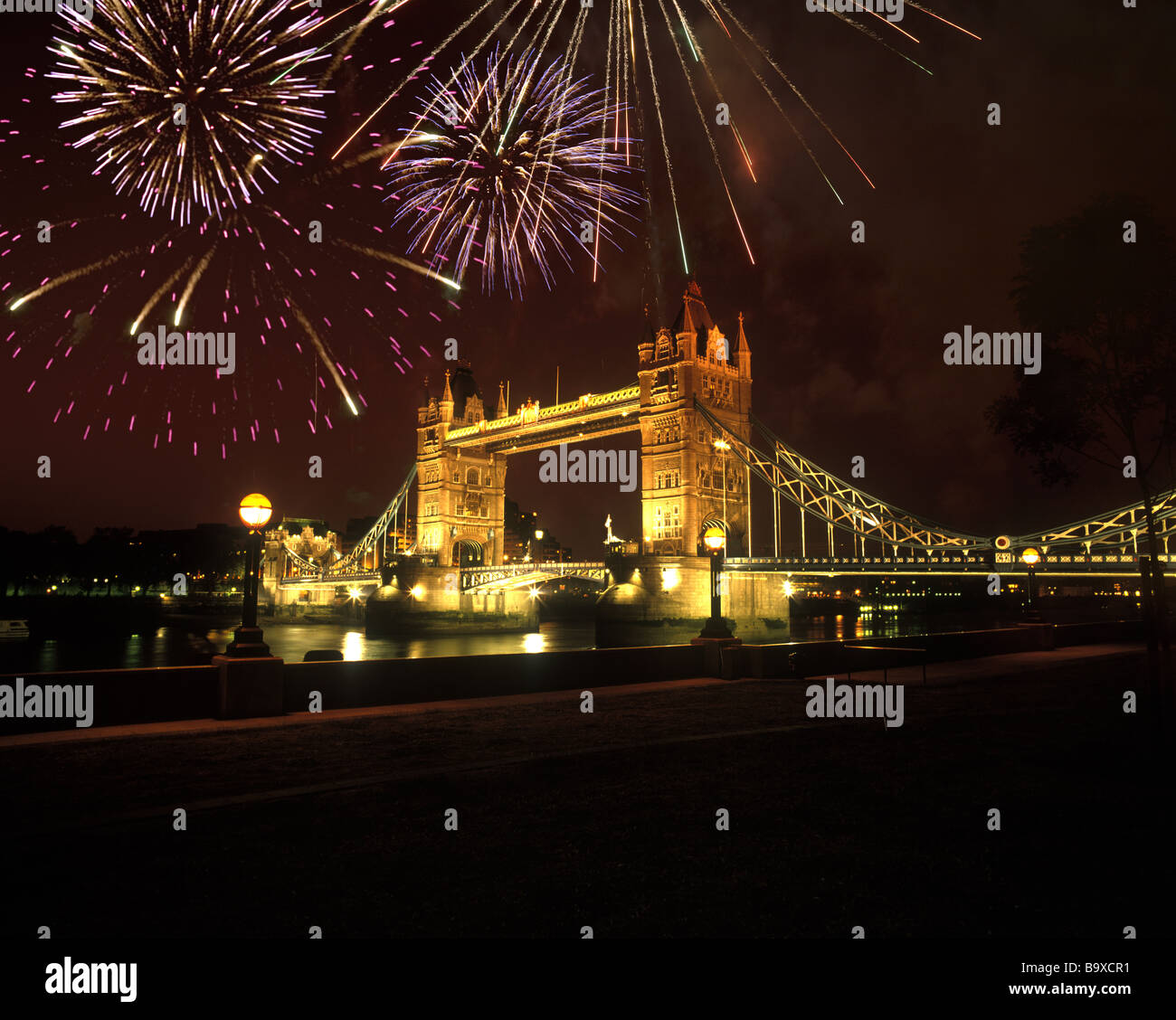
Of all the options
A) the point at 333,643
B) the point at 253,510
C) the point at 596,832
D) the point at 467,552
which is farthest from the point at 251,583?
the point at 467,552

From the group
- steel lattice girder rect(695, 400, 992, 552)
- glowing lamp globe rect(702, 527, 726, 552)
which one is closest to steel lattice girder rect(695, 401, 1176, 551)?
steel lattice girder rect(695, 400, 992, 552)

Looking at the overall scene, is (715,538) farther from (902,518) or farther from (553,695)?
(902,518)
